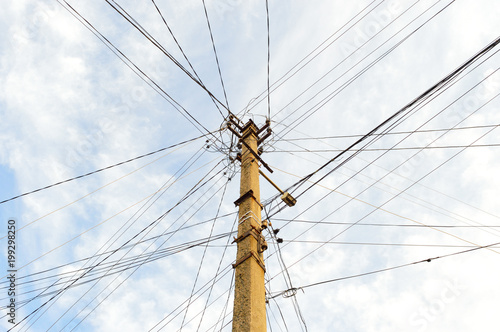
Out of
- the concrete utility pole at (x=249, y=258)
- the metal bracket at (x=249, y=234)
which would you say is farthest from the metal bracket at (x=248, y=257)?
the metal bracket at (x=249, y=234)

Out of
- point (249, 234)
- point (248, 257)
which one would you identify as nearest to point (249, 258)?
point (248, 257)

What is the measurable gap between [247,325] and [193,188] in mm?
5173

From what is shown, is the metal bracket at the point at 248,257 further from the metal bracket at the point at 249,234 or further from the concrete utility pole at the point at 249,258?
the metal bracket at the point at 249,234

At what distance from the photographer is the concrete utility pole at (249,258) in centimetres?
400

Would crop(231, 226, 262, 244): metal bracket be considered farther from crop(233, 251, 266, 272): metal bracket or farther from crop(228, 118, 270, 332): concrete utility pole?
crop(233, 251, 266, 272): metal bracket

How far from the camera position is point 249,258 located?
15.5ft

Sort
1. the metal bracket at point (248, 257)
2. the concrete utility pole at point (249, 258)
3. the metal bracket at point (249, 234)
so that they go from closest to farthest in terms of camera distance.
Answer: the concrete utility pole at point (249, 258) < the metal bracket at point (248, 257) < the metal bracket at point (249, 234)

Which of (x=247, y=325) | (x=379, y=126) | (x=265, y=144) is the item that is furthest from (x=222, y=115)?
(x=247, y=325)

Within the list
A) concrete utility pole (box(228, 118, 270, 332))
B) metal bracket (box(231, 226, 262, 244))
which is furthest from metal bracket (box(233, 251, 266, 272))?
metal bracket (box(231, 226, 262, 244))

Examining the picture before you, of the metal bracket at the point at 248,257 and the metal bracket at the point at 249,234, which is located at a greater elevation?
the metal bracket at the point at 249,234

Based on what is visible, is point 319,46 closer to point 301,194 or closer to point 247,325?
point 301,194

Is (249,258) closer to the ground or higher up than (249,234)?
closer to the ground

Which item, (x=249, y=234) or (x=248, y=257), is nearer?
(x=248, y=257)

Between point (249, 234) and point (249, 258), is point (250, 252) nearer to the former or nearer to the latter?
point (249, 258)
